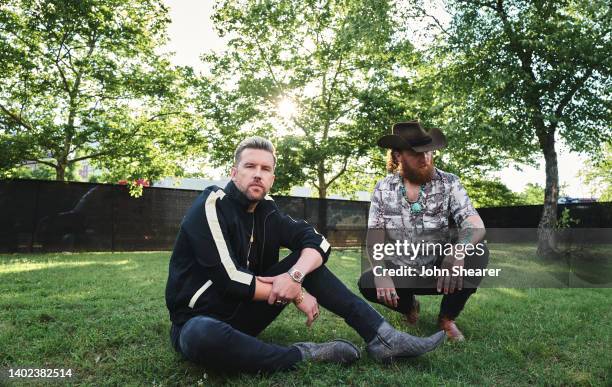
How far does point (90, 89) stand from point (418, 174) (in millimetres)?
15168

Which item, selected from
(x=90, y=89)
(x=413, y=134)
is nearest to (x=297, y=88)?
(x=90, y=89)

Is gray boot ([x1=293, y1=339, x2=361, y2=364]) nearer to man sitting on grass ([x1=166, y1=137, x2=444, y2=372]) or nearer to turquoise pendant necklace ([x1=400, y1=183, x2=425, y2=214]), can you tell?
man sitting on grass ([x1=166, y1=137, x2=444, y2=372])

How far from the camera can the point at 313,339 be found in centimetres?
340

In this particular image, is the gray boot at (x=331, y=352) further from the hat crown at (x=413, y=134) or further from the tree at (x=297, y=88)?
the tree at (x=297, y=88)

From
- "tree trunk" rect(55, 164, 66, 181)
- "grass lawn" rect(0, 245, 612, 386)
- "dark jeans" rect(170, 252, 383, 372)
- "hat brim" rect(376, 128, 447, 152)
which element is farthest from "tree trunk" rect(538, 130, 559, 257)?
"tree trunk" rect(55, 164, 66, 181)

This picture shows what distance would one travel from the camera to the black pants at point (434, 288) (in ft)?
11.4

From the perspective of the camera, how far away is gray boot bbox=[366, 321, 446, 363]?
267 centimetres

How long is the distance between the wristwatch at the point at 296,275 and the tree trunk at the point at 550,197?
41.0ft

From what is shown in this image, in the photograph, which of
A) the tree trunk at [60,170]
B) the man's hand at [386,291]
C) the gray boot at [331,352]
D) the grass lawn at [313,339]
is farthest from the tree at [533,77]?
the tree trunk at [60,170]

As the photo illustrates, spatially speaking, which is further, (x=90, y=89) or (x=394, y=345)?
(x=90, y=89)

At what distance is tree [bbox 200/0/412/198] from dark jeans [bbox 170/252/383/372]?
A: 15.0 meters

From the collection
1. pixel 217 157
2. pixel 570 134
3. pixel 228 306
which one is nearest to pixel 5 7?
pixel 217 157

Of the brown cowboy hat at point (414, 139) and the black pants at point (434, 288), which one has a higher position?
the brown cowboy hat at point (414, 139)

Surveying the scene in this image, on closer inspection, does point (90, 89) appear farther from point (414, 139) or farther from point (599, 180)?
point (599, 180)
